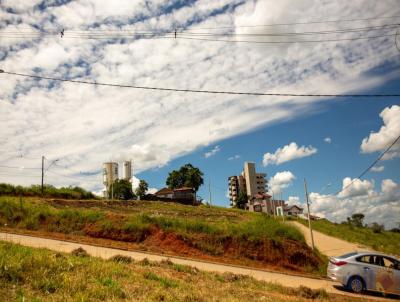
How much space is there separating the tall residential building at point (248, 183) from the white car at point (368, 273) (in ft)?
397

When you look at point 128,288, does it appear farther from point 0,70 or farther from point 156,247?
point 156,247

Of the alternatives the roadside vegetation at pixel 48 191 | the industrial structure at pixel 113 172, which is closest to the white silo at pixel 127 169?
the industrial structure at pixel 113 172

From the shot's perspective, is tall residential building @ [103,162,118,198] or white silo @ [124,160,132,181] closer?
tall residential building @ [103,162,118,198]

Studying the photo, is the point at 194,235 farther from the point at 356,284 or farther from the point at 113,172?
the point at 113,172

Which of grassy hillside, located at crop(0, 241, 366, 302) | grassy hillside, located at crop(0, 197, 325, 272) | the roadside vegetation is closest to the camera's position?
grassy hillside, located at crop(0, 241, 366, 302)

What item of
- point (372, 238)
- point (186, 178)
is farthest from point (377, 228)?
point (186, 178)

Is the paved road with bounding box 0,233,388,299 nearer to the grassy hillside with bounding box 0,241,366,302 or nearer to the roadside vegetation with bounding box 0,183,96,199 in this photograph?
the grassy hillside with bounding box 0,241,366,302

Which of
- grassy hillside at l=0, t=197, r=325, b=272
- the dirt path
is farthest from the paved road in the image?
the dirt path

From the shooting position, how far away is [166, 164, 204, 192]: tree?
91750 millimetres

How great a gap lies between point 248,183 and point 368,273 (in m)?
126

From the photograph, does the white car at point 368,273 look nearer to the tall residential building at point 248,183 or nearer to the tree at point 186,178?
the tree at point 186,178

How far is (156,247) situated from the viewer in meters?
21.8

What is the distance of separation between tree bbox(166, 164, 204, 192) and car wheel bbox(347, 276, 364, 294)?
74702mm

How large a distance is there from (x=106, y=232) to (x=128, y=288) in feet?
50.6
